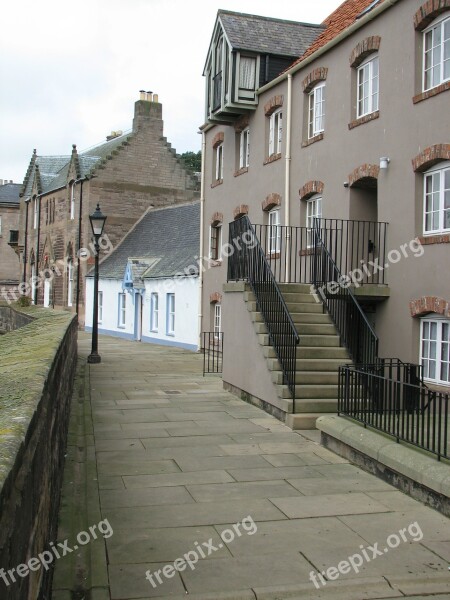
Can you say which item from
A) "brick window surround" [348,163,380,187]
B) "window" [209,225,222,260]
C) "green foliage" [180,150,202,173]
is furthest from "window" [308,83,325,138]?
"green foliage" [180,150,202,173]

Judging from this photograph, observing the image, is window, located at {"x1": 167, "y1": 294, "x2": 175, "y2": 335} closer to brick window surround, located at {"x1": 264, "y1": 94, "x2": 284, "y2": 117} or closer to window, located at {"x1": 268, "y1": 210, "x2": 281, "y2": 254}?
window, located at {"x1": 268, "y1": 210, "x2": 281, "y2": 254}

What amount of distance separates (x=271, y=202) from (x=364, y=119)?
4.81 meters

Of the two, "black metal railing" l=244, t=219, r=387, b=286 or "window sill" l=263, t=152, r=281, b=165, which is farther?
"window sill" l=263, t=152, r=281, b=165

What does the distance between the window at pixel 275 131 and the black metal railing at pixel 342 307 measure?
5.66 metres

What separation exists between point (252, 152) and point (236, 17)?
425 cm

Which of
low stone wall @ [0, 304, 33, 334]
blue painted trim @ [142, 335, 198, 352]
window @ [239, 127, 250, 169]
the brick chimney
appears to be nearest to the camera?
low stone wall @ [0, 304, 33, 334]

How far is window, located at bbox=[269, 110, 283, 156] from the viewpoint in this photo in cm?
1827

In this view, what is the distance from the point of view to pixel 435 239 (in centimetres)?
1155

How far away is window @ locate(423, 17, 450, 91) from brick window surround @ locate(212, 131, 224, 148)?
1078 cm

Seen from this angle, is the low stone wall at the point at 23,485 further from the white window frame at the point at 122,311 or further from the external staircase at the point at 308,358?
the white window frame at the point at 122,311

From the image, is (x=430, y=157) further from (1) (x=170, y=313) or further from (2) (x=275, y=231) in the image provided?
(1) (x=170, y=313)

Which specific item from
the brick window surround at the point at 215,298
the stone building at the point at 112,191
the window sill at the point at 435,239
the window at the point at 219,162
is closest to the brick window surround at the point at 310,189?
the window sill at the point at 435,239

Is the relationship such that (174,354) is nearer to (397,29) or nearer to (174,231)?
(174,231)

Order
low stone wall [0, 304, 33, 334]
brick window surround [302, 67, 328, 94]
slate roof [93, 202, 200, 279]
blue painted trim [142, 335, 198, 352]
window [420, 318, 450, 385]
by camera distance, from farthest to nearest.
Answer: slate roof [93, 202, 200, 279] → blue painted trim [142, 335, 198, 352] → low stone wall [0, 304, 33, 334] → brick window surround [302, 67, 328, 94] → window [420, 318, 450, 385]
